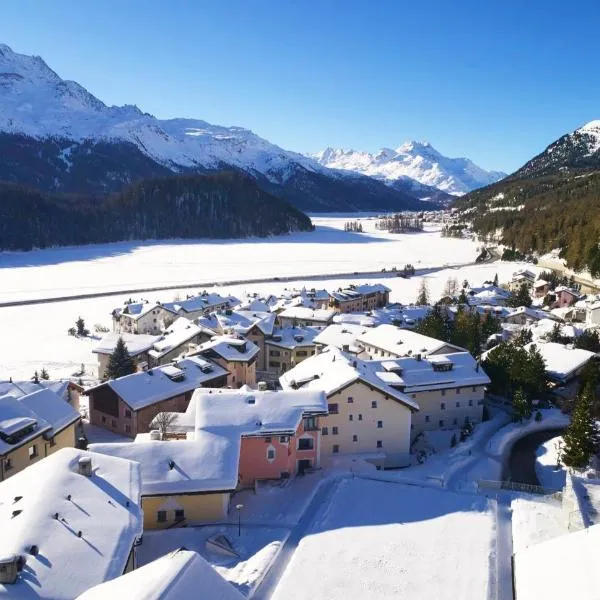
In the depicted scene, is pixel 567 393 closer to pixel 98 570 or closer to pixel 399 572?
pixel 399 572

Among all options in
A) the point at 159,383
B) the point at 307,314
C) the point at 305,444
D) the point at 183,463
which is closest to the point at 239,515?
the point at 183,463

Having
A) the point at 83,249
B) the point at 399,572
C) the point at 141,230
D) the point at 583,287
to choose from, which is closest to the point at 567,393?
the point at 399,572

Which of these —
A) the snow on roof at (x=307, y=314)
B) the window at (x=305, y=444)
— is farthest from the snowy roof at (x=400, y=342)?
the window at (x=305, y=444)

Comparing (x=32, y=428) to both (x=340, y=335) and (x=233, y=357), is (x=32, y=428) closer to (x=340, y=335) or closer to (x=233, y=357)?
(x=233, y=357)

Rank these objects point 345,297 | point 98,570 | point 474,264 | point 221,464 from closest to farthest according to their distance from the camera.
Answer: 1. point 98,570
2. point 221,464
3. point 345,297
4. point 474,264

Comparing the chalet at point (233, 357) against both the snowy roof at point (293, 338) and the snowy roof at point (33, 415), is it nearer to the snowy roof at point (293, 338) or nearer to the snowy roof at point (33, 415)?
the snowy roof at point (293, 338)

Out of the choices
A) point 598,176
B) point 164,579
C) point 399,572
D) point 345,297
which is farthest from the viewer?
point 598,176
